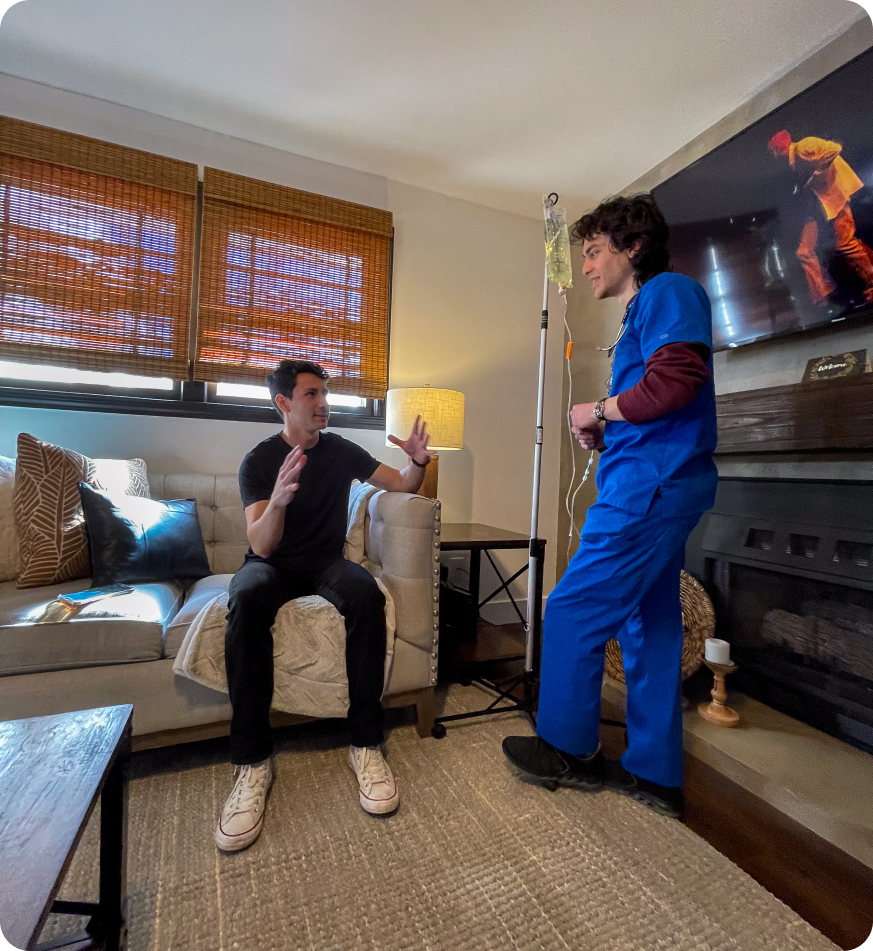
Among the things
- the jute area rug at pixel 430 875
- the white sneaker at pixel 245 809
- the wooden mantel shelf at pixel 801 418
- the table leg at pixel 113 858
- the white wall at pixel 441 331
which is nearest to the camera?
the table leg at pixel 113 858

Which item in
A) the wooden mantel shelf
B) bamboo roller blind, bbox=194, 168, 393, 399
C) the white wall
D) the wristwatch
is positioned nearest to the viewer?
the wristwatch

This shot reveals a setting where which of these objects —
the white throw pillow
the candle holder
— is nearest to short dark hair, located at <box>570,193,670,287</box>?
the candle holder

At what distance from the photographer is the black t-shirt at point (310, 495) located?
60.3 inches

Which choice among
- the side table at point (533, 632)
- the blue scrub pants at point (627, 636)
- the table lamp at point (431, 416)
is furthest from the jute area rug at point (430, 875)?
the table lamp at point (431, 416)

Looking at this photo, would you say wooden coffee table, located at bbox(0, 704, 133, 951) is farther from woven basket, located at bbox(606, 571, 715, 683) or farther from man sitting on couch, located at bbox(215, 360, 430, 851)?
woven basket, located at bbox(606, 571, 715, 683)

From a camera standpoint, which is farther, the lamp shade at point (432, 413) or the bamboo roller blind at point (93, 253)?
the lamp shade at point (432, 413)

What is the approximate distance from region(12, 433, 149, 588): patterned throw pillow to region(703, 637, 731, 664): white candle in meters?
2.11

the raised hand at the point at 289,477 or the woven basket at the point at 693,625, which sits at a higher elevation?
the raised hand at the point at 289,477

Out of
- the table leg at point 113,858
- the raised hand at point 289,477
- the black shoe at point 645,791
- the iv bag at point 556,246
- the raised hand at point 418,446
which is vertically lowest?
the black shoe at point 645,791

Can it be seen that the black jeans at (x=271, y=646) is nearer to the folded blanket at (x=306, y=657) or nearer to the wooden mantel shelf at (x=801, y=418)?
the folded blanket at (x=306, y=657)

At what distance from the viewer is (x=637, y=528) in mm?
1183

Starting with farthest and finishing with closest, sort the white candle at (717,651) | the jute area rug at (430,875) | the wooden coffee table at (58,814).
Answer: the white candle at (717,651) < the jute area rug at (430,875) < the wooden coffee table at (58,814)

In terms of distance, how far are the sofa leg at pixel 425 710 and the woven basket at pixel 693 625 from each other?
2.25 feet

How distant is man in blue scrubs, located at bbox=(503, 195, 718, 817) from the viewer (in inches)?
45.8
